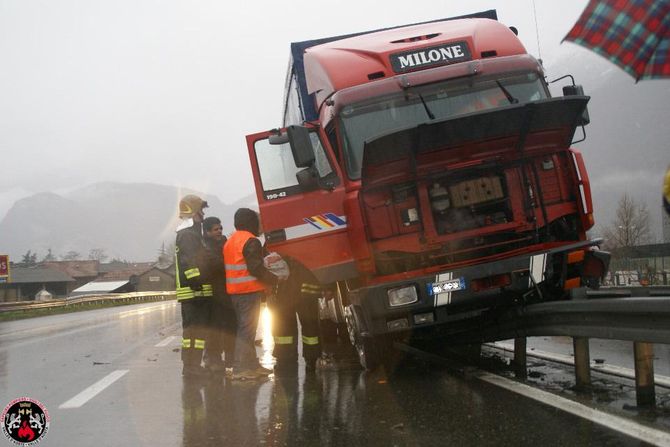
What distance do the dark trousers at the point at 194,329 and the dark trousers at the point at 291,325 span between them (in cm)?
75

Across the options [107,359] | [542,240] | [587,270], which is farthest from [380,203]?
[107,359]

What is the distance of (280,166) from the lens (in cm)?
679

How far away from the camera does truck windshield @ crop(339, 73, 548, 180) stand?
6477 mm

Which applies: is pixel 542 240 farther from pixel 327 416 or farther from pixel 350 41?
pixel 350 41

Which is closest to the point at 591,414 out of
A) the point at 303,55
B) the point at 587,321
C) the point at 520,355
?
the point at 587,321

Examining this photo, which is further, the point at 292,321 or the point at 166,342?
the point at 166,342

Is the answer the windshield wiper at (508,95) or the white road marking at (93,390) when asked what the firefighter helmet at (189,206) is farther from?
the windshield wiper at (508,95)

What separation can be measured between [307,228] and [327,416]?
2.14 metres

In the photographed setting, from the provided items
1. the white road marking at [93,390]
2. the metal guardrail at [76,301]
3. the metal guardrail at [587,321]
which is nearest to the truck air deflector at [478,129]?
the metal guardrail at [587,321]

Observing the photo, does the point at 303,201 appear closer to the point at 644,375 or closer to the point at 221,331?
the point at 221,331

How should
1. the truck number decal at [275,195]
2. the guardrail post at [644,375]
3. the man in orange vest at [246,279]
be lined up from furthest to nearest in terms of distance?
the man in orange vest at [246,279] → the truck number decal at [275,195] → the guardrail post at [644,375]

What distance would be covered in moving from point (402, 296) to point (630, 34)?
290 centimetres

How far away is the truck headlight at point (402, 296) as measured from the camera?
5.63m

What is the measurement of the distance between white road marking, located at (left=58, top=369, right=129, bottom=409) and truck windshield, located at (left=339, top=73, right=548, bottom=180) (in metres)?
3.18
